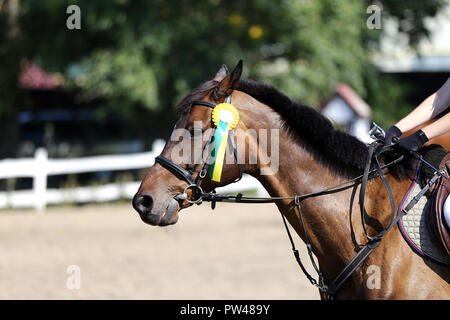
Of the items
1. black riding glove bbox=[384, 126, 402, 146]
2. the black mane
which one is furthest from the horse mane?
black riding glove bbox=[384, 126, 402, 146]

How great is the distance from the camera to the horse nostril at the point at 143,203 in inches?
122

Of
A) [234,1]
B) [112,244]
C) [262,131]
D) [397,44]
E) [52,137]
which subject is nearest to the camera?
[262,131]

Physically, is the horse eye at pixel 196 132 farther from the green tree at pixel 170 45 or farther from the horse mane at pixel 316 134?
the green tree at pixel 170 45

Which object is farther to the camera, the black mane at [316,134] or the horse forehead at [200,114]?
the black mane at [316,134]

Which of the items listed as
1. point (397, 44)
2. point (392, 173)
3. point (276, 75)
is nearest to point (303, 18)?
point (276, 75)

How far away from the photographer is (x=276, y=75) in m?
15.8

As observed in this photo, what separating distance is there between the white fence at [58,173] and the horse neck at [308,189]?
9.98 meters

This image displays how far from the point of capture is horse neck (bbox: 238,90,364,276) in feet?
10.7

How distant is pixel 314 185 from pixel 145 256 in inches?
228

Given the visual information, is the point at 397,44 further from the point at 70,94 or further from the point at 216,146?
the point at 216,146

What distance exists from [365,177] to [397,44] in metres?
19.9

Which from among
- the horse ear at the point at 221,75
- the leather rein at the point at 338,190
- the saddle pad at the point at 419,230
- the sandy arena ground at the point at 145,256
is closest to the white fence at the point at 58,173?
the sandy arena ground at the point at 145,256

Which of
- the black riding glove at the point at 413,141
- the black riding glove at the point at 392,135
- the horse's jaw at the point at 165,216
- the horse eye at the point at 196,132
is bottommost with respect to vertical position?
the horse's jaw at the point at 165,216

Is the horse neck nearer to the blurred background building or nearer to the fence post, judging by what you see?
the blurred background building
